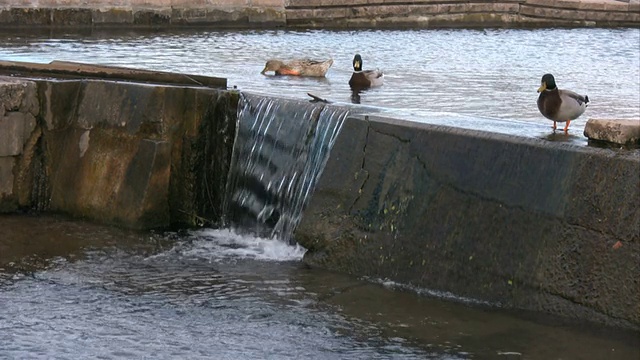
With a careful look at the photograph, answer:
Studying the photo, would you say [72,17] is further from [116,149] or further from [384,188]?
[384,188]

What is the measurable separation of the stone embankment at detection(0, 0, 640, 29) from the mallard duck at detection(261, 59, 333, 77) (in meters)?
7.13

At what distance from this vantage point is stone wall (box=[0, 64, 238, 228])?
8.94 m

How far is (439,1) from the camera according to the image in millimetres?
26109

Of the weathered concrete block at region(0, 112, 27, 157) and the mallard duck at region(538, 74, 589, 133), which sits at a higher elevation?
the mallard duck at region(538, 74, 589, 133)

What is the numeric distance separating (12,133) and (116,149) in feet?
2.77

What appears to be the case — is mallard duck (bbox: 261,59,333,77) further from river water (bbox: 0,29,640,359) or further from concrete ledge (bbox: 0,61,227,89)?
concrete ledge (bbox: 0,61,227,89)

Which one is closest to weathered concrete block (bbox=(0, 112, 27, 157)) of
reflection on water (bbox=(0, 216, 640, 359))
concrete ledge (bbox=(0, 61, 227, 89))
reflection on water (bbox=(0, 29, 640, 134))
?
concrete ledge (bbox=(0, 61, 227, 89))

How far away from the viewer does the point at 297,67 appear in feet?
44.2

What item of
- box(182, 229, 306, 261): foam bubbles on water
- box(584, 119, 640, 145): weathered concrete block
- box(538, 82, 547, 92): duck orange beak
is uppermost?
box(538, 82, 547, 92): duck orange beak

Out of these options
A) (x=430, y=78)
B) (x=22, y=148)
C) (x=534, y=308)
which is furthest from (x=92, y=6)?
(x=534, y=308)

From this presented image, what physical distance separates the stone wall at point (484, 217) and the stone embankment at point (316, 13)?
40.0 feet

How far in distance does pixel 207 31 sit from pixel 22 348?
14870mm

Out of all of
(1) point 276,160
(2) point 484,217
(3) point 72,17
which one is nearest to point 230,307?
(2) point 484,217

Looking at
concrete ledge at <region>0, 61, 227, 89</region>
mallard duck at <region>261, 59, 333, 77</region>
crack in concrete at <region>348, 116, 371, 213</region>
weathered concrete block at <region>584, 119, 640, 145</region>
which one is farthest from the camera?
mallard duck at <region>261, 59, 333, 77</region>
